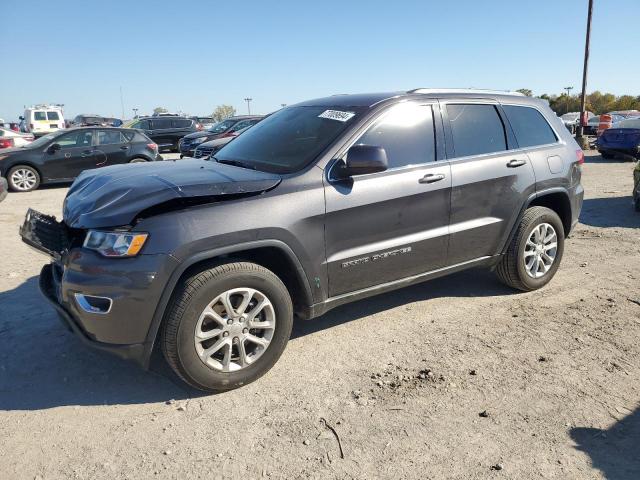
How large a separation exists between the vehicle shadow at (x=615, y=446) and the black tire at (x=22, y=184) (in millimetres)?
11838

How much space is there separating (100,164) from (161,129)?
28.6ft

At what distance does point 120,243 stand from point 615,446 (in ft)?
9.30

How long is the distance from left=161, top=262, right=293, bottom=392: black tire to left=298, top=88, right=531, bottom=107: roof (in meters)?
1.60

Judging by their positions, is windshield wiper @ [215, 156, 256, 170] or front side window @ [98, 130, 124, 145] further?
front side window @ [98, 130, 124, 145]

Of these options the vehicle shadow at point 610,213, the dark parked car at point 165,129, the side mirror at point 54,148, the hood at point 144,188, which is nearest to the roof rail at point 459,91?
the hood at point 144,188

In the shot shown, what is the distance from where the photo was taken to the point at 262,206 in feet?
10.4

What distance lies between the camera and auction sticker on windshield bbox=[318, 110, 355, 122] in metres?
3.77

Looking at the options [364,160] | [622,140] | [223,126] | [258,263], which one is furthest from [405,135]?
[622,140]

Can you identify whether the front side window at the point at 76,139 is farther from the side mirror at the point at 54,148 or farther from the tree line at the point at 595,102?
the tree line at the point at 595,102

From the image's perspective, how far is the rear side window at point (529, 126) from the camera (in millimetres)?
4637

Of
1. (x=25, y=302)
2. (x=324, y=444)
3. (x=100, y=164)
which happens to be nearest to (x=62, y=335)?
(x=25, y=302)

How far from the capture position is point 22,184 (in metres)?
11.3

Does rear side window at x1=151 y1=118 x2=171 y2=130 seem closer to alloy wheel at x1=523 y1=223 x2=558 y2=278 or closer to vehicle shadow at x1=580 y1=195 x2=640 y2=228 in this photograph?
vehicle shadow at x1=580 y1=195 x2=640 y2=228

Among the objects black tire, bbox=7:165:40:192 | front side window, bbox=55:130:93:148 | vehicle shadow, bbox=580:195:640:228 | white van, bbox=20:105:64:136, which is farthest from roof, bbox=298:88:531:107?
white van, bbox=20:105:64:136
